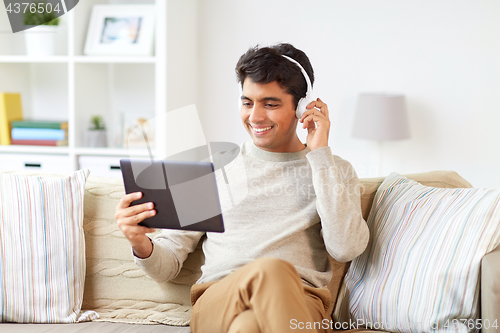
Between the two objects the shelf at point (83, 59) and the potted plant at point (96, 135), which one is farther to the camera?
the potted plant at point (96, 135)

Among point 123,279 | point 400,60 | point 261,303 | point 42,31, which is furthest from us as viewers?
point 400,60

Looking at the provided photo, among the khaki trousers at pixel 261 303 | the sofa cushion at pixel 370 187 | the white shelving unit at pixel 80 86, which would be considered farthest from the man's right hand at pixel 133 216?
the white shelving unit at pixel 80 86

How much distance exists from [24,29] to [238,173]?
1.90m

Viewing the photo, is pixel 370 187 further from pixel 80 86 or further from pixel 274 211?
pixel 80 86

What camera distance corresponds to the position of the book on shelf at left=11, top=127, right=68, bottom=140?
264 cm

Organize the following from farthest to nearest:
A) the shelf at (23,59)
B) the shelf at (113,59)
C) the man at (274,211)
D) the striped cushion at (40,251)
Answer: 1. the shelf at (23,59)
2. the shelf at (113,59)
3. the striped cushion at (40,251)
4. the man at (274,211)

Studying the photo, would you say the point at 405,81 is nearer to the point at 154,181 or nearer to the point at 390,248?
the point at 390,248

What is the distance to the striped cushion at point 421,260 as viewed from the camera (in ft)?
3.74

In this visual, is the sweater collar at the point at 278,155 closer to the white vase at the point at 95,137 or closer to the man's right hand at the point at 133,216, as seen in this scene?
the man's right hand at the point at 133,216

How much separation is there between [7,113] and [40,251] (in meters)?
1.59

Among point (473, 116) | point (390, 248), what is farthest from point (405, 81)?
point (390, 248)

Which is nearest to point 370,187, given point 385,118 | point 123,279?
point 123,279

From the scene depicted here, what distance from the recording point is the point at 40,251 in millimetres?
1365

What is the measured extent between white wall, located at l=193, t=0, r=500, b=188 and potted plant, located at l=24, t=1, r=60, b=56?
2.70 feet
